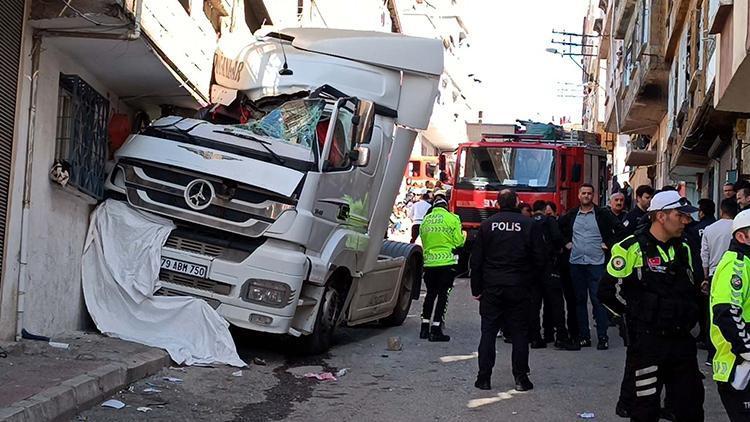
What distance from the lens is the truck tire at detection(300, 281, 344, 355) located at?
1012 cm

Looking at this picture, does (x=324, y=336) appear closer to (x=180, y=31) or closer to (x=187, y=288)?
(x=187, y=288)

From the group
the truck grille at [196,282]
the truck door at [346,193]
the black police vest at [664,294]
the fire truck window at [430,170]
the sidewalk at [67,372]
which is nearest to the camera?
the black police vest at [664,294]

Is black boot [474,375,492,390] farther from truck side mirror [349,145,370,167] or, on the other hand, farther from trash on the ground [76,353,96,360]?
trash on the ground [76,353,96,360]

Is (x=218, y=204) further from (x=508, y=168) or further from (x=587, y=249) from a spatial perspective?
(x=508, y=168)

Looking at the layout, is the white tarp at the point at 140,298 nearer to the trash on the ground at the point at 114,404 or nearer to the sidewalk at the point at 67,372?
the sidewalk at the point at 67,372

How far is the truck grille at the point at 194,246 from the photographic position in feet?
31.4

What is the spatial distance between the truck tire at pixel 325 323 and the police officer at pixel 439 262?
150cm

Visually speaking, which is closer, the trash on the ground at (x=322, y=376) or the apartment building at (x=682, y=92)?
the trash on the ground at (x=322, y=376)

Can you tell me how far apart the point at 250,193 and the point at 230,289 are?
0.89 m

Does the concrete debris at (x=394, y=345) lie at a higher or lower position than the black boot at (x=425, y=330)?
lower

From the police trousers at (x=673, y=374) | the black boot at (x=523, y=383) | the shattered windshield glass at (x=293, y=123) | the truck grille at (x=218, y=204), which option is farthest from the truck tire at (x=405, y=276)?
the police trousers at (x=673, y=374)

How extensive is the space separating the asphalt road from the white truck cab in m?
0.59

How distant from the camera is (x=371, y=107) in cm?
1054

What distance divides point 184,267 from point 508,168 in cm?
1112
